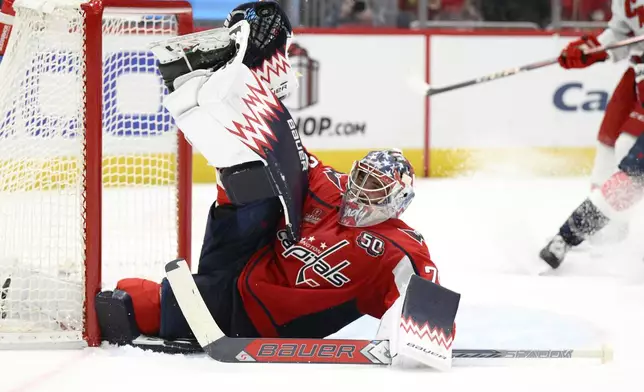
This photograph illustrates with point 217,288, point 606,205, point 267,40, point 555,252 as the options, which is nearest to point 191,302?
point 217,288

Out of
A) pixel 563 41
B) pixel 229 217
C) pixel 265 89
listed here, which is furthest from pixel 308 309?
pixel 563 41

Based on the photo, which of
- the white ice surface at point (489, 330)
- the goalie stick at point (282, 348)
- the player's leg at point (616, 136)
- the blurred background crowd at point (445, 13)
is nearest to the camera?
the white ice surface at point (489, 330)

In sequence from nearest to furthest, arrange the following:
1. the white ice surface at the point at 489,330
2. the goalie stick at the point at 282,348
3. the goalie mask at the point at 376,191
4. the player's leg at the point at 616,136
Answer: the white ice surface at the point at 489,330
the goalie stick at the point at 282,348
the goalie mask at the point at 376,191
the player's leg at the point at 616,136

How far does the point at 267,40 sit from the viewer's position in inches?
88.4

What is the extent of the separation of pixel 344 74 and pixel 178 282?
12.4 ft

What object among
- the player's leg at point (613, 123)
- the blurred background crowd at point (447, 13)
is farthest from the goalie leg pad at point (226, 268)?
the blurred background crowd at point (447, 13)

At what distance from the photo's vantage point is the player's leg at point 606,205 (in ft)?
11.2

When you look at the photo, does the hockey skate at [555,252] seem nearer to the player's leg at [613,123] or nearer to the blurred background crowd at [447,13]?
the player's leg at [613,123]

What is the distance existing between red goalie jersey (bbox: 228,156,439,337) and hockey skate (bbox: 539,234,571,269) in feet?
4.51

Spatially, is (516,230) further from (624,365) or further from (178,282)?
(178,282)

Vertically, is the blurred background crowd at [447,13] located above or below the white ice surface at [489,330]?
above

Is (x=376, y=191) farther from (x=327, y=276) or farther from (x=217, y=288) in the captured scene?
(x=217, y=288)

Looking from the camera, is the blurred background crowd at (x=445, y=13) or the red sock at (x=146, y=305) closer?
the red sock at (x=146, y=305)

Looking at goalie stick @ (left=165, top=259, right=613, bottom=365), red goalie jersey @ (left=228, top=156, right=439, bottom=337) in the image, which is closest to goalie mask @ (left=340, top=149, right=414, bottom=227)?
red goalie jersey @ (left=228, top=156, right=439, bottom=337)
